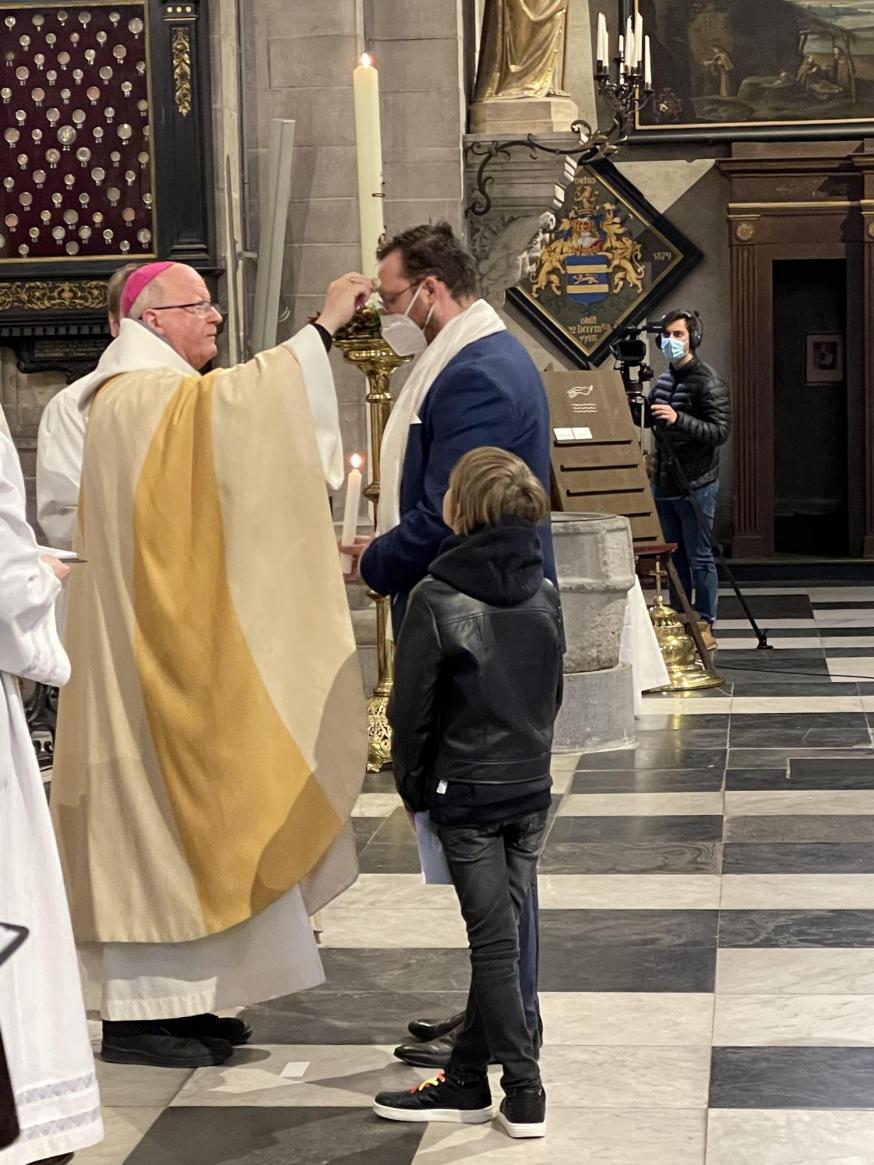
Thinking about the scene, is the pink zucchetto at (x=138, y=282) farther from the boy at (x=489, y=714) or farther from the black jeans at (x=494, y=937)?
the black jeans at (x=494, y=937)

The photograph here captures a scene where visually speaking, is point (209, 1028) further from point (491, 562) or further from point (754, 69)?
point (754, 69)

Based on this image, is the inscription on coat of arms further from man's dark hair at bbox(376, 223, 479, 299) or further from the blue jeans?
man's dark hair at bbox(376, 223, 479, 299)

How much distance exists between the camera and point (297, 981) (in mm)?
4164

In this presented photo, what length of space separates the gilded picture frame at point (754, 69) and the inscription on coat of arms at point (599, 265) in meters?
0.59

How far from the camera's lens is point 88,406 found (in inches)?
176

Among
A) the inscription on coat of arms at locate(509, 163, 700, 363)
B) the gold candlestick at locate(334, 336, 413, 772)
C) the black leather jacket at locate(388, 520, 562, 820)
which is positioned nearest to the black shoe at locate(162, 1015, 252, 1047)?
the black leather jacket at locate(388, 520, 562, 820)

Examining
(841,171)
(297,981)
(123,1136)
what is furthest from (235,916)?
(841,171)

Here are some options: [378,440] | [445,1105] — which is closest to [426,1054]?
[445,1105]

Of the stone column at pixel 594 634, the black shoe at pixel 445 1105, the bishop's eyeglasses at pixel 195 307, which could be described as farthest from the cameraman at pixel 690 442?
the black shoe at pixel 445 1105

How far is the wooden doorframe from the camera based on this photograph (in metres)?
15.5

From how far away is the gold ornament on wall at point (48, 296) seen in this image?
7.39 metres

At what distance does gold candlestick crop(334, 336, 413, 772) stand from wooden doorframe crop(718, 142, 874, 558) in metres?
8.61

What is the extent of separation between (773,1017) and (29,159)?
4564 mm

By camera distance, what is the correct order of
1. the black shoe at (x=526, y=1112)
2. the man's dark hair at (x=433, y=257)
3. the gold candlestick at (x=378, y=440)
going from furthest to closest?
the gold candlestick at (x=378, y=440), the man's dark hair at (x=433, y=257), the black shoe at (x=526, y=1112)
